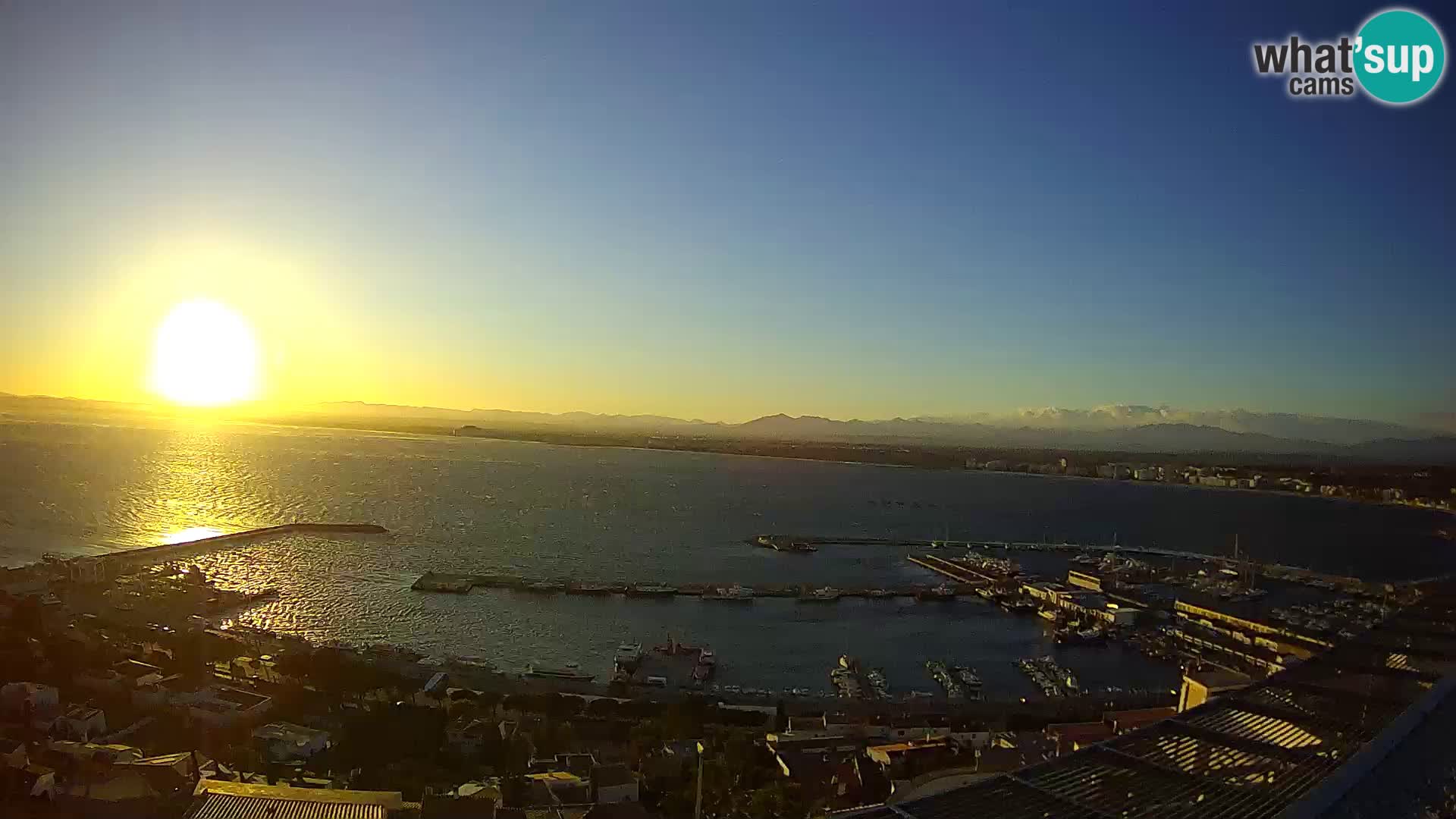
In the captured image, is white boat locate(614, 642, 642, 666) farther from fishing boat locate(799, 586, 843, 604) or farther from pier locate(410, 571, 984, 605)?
fishing boat locate(799, 586, 843, 604)

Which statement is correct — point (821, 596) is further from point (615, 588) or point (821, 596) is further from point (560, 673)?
point (560, 673)

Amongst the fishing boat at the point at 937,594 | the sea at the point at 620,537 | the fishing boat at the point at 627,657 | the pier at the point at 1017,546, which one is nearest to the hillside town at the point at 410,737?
the fishing boat at the point at 627,657

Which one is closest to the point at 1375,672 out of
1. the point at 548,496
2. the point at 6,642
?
the point at 6,642

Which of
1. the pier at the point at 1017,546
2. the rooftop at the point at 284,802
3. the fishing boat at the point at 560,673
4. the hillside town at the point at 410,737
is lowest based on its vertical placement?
the pier at the point at 1017,546

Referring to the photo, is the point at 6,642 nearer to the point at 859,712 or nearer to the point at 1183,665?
the point at 859,712

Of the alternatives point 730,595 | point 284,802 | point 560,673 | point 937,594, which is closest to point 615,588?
point 730,595

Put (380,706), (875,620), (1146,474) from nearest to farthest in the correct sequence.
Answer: (380,706), (875,620), (1146,474)

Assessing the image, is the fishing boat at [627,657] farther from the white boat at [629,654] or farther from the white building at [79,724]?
the white building at [79,724]
